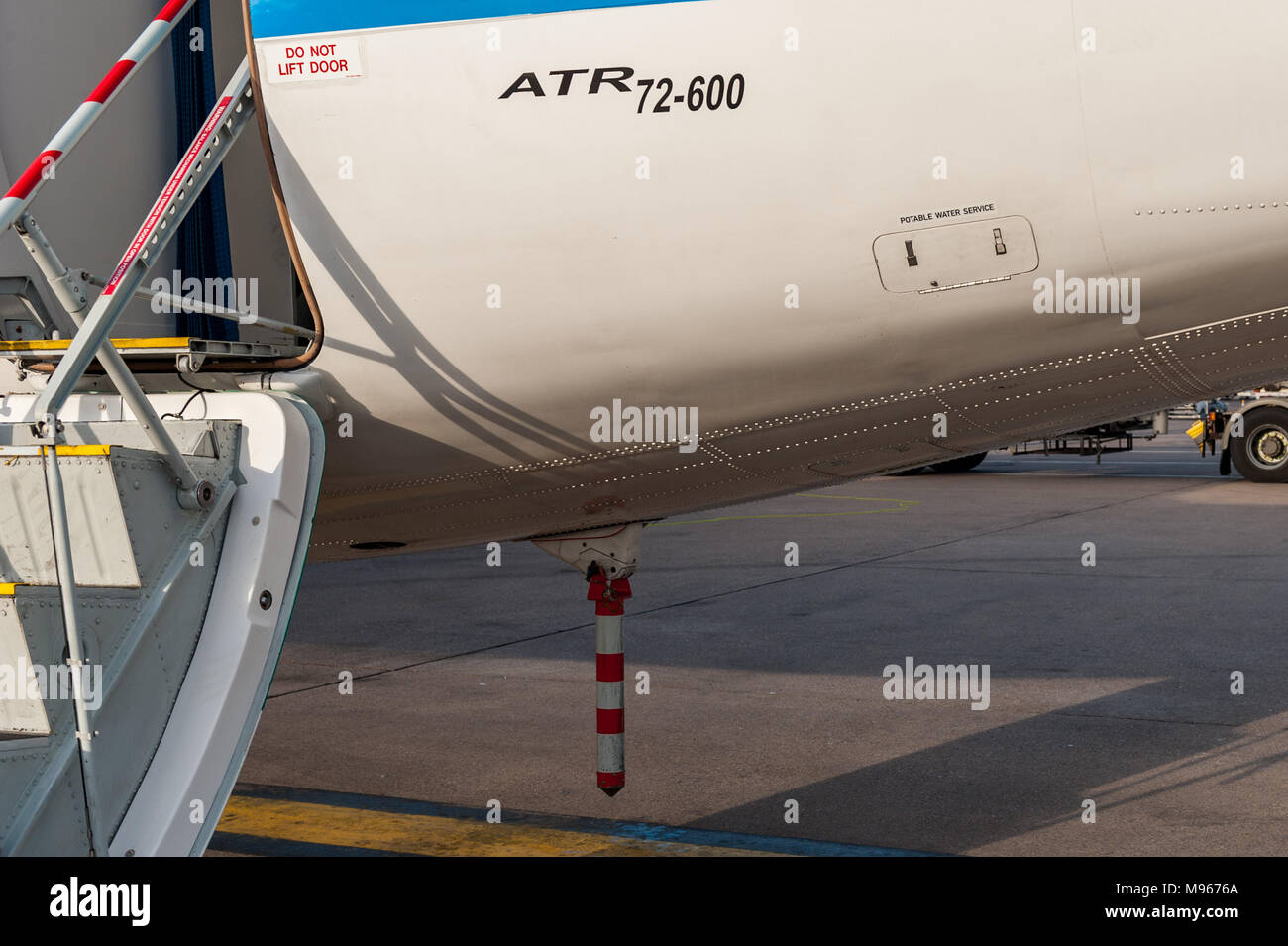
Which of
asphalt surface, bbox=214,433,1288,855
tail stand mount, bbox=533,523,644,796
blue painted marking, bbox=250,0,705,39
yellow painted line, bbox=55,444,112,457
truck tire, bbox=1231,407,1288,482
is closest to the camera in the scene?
yellow painted line, bbox=55,444,112,457

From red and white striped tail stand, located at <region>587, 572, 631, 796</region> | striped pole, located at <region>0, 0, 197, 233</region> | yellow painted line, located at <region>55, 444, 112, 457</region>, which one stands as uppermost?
striped pole, located at <region>0, 0, 197, 233</region>

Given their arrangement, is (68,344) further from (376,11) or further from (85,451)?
(376,11)

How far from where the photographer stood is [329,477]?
189 inches

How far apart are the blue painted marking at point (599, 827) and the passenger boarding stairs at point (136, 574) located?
2734 millimetres

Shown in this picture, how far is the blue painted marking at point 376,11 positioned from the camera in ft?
13.5

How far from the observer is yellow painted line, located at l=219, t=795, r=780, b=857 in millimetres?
6195

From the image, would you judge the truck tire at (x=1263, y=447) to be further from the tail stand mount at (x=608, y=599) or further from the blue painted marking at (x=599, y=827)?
the tail stand mount at (x=608, y=599)

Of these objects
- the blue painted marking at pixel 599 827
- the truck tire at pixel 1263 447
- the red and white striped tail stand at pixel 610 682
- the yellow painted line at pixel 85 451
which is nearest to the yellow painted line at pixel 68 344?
the yellow painted line at pixel 85 451

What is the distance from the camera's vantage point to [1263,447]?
879 inches

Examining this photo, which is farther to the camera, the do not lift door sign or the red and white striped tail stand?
the red and white striped tail stand

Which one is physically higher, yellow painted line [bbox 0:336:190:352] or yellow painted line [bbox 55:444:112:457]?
yellow painted line [bbox 0:336:190:352]

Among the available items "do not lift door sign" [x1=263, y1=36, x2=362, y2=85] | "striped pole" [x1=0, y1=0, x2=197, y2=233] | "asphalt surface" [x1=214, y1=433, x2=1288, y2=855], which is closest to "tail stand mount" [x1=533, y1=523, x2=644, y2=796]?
"asphalt surface" [x1=214, y1=433, x2=1288, y2=855]

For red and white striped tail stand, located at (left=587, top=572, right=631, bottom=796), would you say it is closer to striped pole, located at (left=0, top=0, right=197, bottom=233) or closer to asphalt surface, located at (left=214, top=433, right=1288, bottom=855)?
asphalt surface, located at (left=214, top=433, right=1288, bottom=855)

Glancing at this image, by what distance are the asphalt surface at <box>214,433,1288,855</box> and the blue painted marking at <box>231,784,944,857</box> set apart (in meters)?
0.07
